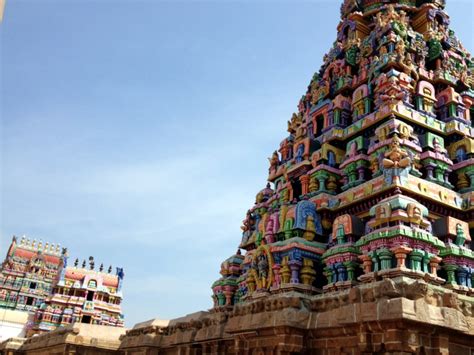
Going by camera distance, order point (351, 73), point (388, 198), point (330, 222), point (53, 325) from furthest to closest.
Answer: point (53, 325) → point (351, 73) → point (330, 222) → point (388, 198)

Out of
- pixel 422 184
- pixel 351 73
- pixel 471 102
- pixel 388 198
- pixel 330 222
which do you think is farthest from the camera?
pixel 351 73

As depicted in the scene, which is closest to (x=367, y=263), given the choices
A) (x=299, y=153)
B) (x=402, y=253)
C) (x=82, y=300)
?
(x=402, y=253)

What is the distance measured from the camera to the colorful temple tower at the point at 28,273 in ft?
138

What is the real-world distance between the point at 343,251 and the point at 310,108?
8.62m

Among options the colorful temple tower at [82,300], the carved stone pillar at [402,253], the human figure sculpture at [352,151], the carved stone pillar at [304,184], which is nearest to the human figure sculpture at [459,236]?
the carved stone pillar at [402,253]

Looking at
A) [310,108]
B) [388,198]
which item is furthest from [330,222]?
[310,108]

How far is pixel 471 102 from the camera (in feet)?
59.1

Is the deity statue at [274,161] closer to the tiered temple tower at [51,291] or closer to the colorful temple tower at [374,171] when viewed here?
the colorful temple tower at [374,171]

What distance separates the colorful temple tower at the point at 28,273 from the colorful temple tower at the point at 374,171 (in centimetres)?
2939

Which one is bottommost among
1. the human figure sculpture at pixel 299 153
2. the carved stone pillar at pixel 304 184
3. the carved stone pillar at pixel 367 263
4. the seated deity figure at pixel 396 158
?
the carved stone pillar at pixel 367 263

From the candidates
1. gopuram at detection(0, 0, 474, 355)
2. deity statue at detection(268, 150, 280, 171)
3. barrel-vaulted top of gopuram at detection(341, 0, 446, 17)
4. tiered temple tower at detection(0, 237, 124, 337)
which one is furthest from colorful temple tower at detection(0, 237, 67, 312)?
barrel-vaulted top of gopuram at detection(341, 0, 446, 17)

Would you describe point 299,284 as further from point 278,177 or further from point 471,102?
point 471,102

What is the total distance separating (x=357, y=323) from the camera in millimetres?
10219

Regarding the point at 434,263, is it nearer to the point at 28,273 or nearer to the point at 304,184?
the point at 304,184
